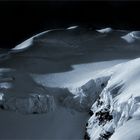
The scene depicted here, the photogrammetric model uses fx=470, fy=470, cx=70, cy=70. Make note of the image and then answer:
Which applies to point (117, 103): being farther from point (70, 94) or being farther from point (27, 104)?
point (27, 104)

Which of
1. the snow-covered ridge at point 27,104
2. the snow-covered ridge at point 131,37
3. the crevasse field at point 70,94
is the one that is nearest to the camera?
the crevasse field at point 70,94

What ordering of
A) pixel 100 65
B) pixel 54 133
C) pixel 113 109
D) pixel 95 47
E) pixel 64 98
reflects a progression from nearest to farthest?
pixel 113 109
pixel 54 133
pixel 64 98
pixel 100 65
pixel 95 47

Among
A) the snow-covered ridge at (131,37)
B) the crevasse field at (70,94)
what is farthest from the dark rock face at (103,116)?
the snow-covered ridge at (131,37)

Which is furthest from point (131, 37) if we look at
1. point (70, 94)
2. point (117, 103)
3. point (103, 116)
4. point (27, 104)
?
point (117, 103)

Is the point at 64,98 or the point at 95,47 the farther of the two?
the point at 95,47

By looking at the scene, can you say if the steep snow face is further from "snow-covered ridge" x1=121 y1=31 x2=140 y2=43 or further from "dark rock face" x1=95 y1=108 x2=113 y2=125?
"snow-covered ridge" x1=121 y1=31 x2=140 y2=43

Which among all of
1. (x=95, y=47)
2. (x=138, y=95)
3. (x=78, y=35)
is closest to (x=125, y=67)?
(x=138, y=95)

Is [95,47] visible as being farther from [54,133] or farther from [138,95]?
[138,95]

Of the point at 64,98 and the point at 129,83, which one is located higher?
the point at 129,83

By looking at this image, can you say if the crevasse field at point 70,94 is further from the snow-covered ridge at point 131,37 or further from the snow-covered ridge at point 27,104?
the snow-covered ridge at point 131,37

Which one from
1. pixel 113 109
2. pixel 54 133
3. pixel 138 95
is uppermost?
pixel 138 95
